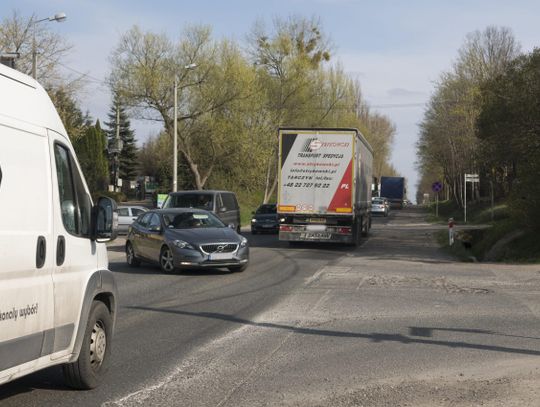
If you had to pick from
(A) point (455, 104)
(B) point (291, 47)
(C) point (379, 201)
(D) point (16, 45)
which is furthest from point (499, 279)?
(C) point (379, 201)

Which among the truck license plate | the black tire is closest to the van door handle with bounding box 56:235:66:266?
the black tire

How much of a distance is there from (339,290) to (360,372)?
663cm

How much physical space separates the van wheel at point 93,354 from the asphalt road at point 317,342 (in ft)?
0.39

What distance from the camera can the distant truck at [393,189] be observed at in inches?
3354

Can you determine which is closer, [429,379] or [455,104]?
[429,379]

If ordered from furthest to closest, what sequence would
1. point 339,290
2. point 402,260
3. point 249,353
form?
point 402,260
point 339,290
point 249,353

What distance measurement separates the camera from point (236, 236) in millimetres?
16516

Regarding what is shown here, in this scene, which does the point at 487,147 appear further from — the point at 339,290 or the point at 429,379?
the point at 429,379

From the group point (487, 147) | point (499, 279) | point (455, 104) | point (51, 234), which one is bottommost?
point (499, 279)

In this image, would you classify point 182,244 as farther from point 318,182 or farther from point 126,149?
point 126,149

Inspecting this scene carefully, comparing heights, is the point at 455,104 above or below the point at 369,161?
above

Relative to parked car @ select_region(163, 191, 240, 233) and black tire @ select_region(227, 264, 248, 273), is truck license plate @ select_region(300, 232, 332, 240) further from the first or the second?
black tire @ select_region(227, 264, 248, 273)

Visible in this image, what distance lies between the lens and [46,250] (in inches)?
208

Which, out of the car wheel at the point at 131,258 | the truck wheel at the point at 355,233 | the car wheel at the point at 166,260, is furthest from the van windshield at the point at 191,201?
the car wheel at the point at 166,260
